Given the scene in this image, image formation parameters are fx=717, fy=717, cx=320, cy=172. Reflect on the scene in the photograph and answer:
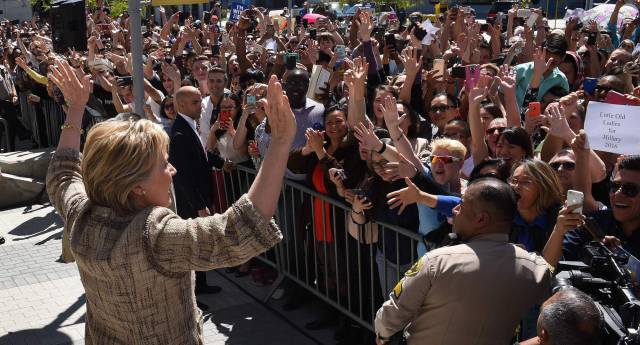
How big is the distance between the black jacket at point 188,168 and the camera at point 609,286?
362 cm

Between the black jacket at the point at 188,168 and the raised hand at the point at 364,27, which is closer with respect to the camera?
the black jacket at the point at 188,168

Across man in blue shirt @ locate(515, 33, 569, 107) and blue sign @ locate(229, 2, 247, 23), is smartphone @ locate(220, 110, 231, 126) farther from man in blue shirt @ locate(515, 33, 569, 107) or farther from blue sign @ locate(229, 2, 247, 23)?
blue sign @ locate(229, 2, 247, 23)

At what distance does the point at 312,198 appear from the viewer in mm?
5586

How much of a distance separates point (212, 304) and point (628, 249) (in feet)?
12.1

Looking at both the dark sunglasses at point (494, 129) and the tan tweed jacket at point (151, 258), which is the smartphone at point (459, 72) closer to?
the dark sunglasses at point (494, 129)

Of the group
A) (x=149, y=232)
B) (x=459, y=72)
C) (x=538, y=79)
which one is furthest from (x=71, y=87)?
(x=459, y=72)

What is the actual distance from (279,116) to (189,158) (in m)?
3.72

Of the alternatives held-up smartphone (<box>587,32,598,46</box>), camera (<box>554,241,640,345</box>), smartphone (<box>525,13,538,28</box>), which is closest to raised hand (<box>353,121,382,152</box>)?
camera (<box>554,241,640,345</box>)

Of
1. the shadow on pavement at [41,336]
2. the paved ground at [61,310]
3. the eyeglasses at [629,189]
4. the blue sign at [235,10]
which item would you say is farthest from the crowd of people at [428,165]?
the blue sign at [235,10]

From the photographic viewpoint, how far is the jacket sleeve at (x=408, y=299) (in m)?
3.02

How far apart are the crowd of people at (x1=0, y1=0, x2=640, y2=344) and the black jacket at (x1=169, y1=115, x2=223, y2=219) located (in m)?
0.01

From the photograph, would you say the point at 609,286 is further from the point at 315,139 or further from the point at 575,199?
the point at 315,139

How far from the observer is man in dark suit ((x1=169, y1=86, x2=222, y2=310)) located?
596 centimetres

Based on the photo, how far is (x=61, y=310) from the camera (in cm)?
620
